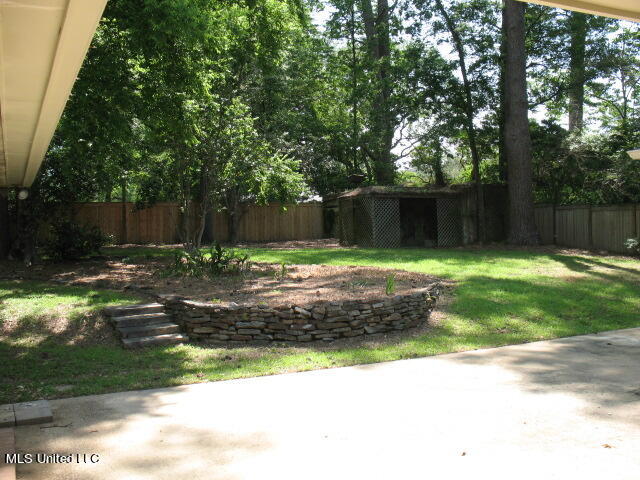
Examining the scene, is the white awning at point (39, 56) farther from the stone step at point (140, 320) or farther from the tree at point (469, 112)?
the tree at point (469, 112)

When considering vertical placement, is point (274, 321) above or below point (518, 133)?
below

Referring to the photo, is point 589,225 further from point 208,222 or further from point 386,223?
point 208,222

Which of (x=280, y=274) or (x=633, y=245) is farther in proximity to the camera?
(x=633, y=245)

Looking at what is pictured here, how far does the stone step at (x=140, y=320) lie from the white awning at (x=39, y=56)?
283 centimetres

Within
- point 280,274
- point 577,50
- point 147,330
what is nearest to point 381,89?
point 577,50

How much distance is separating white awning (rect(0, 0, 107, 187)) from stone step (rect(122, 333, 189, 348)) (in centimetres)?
281

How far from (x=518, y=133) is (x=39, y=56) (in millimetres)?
17963

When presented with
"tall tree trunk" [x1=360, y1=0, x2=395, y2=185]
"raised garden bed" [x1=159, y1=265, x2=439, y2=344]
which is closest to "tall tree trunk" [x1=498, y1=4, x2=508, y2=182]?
"tall tree trunk" [x1=360, y1=0, x2=395, y2=185]

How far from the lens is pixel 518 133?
19.4 metres

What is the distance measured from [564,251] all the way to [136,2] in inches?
559

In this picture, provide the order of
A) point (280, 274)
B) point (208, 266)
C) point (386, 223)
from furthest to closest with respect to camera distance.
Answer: point (386, 223) → point (208, 266) → point (280, 274)

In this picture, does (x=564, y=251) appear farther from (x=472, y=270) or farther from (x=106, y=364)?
(x=106, y=364)

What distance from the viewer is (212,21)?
1109cm

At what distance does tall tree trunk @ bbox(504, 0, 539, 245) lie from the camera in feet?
63.5
